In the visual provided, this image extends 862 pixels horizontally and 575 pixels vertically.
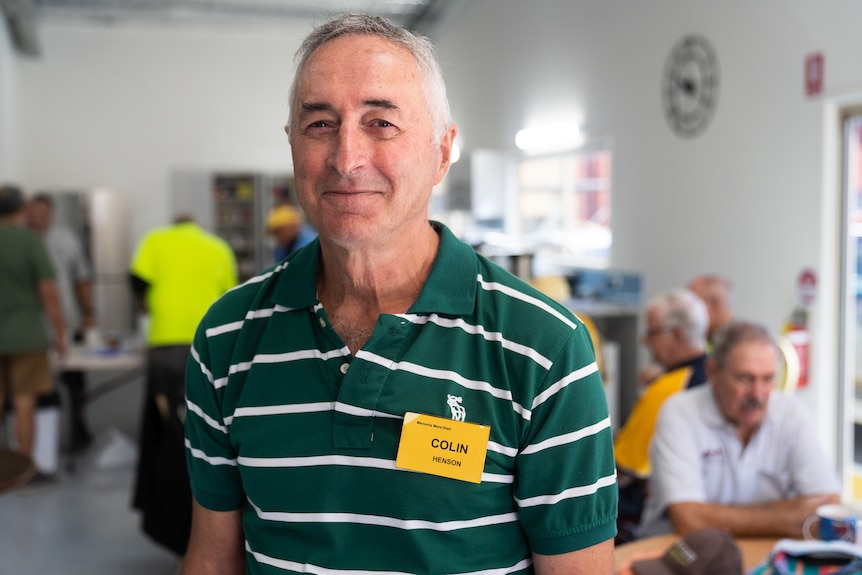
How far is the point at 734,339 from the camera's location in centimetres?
Answer: 257

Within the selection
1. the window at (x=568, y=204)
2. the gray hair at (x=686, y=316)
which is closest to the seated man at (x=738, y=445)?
the gray hair at (x=686, y=316)

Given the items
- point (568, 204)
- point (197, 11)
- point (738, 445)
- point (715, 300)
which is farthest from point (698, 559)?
point (197, 11)

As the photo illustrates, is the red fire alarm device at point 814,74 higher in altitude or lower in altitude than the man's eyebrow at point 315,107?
higher

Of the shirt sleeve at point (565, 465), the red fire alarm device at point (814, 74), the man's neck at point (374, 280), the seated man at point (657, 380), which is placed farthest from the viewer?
the red fire alarm device at point (814, 74)

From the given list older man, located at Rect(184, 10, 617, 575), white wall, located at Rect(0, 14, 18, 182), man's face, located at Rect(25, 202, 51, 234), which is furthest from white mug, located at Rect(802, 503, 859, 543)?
white wall, located at Rect(0, 14, 18, 182)

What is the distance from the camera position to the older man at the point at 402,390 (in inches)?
41.4

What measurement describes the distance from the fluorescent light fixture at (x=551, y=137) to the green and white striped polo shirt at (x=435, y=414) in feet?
20.2

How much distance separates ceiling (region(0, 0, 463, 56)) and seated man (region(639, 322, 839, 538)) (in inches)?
309

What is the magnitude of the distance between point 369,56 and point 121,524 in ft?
14.0

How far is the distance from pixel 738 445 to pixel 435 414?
1.72 metres

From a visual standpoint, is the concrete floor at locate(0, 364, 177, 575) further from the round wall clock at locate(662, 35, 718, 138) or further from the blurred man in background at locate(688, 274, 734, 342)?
the round wall clock at locate(662, 35, 718, 138)

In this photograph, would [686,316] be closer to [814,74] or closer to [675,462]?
[675,462]

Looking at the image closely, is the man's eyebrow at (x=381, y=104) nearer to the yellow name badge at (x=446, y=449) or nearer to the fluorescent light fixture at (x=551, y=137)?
the yellow name badge at (x=446, y=449)

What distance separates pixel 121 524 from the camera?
4605 millimetres
